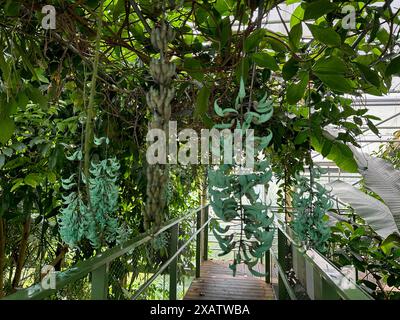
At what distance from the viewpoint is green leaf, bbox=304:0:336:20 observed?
64 cm

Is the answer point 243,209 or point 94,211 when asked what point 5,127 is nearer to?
point 94,211

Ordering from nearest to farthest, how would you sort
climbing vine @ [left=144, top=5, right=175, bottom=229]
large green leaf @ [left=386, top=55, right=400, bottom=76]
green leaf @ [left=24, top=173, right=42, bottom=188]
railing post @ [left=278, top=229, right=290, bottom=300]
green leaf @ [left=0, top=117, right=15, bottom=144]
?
climbing vine @ [left=144, top=5, right=175, bottom=229] < large green leaf @ [left=386, top=55, right=400, bottom=76] < green leaf @ [left=0, top=117, right=15, bottom=144] < green leaf @ [left=24, top=173, right=42, bottom=188] < railing post @ [left=278, top=229, right=290, bottom=300]

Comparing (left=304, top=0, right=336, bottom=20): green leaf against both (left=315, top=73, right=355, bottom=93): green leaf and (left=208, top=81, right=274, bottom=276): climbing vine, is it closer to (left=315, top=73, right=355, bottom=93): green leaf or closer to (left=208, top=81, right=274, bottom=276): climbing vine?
(left=315, top=73, right=355, bottom=93): green leaf

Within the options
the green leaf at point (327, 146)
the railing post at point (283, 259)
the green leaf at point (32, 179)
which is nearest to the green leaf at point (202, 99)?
the green leaf at point (327, 146)

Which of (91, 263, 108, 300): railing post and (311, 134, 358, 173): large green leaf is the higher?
(311, 134, 358, 173): large green leaf

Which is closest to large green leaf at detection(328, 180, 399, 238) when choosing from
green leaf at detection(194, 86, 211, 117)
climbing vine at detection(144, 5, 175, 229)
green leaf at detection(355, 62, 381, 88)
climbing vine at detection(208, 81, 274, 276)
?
green leaf at detection(355, 62, 381, 88)

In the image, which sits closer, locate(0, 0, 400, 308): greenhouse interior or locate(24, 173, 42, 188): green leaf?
locate(0, 0, 400, 308): greenhouse interior

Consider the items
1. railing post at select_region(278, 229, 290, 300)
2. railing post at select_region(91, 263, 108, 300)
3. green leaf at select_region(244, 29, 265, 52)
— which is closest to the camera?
green leaf at select_region(244, 29, 265, 52)

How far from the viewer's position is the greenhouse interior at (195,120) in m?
0.41

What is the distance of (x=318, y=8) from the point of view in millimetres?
649

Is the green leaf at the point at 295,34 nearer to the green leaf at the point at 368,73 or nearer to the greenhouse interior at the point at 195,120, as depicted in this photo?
the greenhouse interior at the point at 195,120

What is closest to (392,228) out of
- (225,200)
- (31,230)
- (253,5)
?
(253,5)

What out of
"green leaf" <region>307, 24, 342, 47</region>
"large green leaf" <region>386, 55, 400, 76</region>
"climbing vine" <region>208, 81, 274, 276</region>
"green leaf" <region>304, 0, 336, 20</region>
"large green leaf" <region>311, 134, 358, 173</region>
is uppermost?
Result: "green leaf" <region>304, 0, 336, 20</region>

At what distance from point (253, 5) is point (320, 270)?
0.72m
